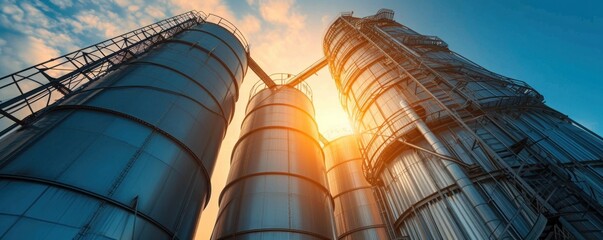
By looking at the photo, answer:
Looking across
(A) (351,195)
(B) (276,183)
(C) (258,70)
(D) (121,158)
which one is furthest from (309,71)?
(D) (121,158)

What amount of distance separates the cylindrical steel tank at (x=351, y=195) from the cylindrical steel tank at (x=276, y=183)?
374 centimetres

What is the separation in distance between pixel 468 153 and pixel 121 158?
10.4 metres

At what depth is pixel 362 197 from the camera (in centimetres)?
1492

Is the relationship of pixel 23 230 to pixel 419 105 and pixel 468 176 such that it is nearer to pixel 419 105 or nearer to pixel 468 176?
pixel 468 176

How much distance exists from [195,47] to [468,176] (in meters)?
11.6

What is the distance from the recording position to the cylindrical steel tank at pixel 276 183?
8.66 metres

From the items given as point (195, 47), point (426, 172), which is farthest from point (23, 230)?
point (426, 172)

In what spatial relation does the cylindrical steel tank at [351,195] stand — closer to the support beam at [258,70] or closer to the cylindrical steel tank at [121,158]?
the cylindrical steel tank at [121,158]


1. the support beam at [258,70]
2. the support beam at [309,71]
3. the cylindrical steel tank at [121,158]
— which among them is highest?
the support beam at [309,71]

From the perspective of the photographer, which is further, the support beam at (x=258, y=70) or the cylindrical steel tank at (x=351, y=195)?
the support beam at (x=258, y=70)

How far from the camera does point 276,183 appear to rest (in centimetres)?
998

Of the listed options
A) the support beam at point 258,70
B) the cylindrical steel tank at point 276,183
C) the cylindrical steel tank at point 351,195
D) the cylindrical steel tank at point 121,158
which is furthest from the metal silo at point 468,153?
the support beam at point 258,70

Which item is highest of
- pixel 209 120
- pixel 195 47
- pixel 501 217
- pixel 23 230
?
pixel 195 47

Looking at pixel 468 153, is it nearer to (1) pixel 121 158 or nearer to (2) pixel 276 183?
(2) pixel 276 183
